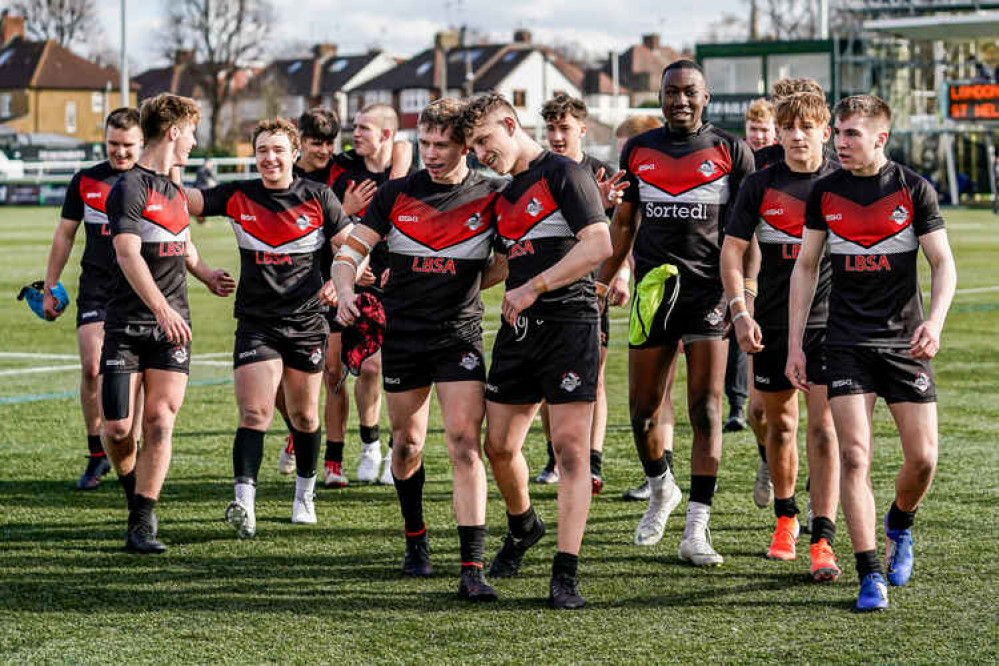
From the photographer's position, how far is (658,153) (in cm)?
726

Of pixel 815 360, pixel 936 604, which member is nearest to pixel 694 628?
pixel 936 604

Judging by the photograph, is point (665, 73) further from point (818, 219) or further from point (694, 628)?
point (694, 628)

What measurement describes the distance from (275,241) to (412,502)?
1.62 m

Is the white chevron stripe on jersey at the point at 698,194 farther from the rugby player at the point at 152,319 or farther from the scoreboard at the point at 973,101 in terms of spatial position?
the scoreboard at the point at 973,101

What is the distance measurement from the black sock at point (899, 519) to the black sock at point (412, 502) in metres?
2.12

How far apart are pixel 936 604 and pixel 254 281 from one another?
3681 millimetres

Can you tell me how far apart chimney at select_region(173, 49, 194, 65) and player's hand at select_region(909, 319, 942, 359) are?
82.7 meters

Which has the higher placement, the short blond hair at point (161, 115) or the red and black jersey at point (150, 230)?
the short blond hair at point (161, 115)

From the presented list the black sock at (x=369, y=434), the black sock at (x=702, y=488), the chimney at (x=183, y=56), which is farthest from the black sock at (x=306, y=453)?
the chimney at (x=183, y=56)

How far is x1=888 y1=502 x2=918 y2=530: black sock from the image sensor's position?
639cm

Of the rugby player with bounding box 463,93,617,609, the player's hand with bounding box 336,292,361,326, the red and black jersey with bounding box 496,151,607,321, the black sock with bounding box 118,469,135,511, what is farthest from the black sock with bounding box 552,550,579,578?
the black sock with bounding box 118,469,135,511

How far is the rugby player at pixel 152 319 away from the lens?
23.4 feet

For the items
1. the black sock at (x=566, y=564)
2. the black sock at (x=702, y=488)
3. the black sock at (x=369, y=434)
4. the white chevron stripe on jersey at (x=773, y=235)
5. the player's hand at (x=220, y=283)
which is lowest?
the black sock at (x=566, y=564)

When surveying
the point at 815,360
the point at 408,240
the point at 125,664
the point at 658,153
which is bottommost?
the point at 125,664
